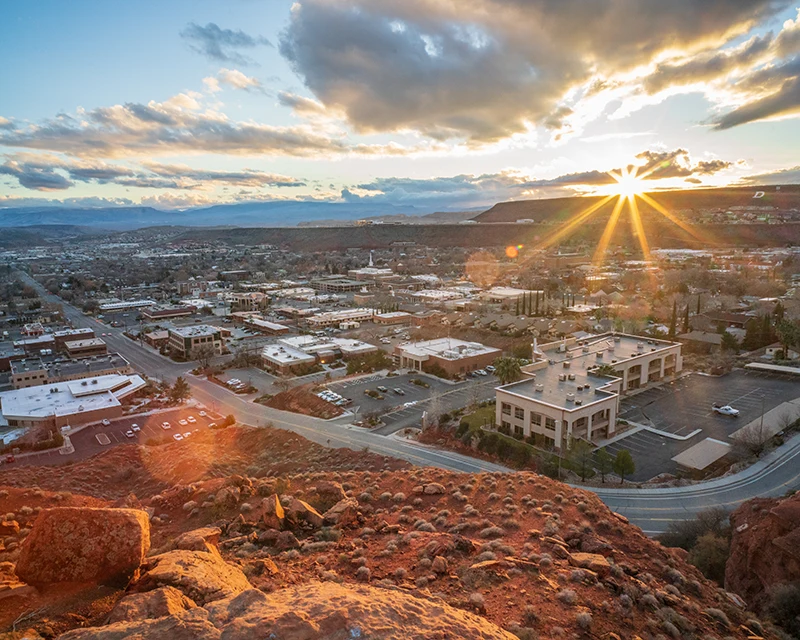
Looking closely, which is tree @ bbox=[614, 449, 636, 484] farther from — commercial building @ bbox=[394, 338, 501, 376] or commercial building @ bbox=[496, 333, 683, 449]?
commercial building @ bbox=[394, 338, 501, 376]

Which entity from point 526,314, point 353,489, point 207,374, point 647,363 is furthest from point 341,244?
point 353,489

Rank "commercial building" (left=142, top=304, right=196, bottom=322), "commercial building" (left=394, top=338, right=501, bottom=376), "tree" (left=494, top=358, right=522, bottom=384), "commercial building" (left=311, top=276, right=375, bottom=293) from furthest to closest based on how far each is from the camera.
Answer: "commercial building" (left=311, top=276, right=375, bottom=293), "commercial building" (left=142, top=304, right=196, bottom=322), "commercial building" (left=394, top=338, right=501, bottom=376), "tree" (left=494, top=358, right=522, bottom=384)

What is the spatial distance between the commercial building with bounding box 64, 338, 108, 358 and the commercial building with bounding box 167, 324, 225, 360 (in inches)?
253

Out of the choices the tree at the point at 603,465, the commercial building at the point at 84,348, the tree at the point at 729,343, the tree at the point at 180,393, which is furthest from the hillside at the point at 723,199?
the tree at the point at 180,393

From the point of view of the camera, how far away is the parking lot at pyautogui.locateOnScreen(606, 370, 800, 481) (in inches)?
977

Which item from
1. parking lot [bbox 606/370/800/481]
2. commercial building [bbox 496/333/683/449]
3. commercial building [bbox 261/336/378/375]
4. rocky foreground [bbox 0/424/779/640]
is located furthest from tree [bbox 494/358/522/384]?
commercial building [bbox 261/336/378/375]

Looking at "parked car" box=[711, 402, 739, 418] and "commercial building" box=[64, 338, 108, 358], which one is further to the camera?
"commercial building" box=[64, 338, 108, 358]

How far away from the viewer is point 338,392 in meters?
36.7

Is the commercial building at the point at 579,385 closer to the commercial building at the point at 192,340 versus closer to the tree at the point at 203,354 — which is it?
the tree at the point at 203,354

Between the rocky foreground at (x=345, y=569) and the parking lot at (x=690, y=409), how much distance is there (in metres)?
12.7

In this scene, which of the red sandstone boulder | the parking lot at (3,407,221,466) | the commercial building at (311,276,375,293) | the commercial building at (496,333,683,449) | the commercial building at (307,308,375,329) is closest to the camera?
the red sandstone boulder

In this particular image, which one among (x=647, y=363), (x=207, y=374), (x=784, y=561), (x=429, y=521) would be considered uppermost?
(x=429, y=521)

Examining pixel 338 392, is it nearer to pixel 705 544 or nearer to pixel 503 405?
pixel 503 405

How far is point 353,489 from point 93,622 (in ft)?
27.8
